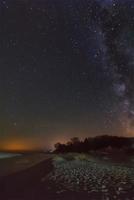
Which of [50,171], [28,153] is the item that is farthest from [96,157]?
[50,171]

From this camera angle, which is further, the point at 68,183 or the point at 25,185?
the point at 25,185

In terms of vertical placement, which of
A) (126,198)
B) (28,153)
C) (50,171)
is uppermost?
(28,153)

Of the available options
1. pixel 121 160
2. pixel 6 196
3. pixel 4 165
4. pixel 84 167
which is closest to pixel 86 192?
pixel 6 196

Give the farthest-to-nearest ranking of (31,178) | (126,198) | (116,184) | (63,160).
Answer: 1. (63,160)
2. (31,178)
3. (116,184)
4. (126,198)

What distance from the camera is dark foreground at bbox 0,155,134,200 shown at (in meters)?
26.3

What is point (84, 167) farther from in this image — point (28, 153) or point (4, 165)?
point (28, 153)

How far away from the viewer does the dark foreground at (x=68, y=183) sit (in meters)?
26.3

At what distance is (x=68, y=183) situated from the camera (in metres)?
29.7

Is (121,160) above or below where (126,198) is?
above

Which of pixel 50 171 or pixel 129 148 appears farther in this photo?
pixel 129 148

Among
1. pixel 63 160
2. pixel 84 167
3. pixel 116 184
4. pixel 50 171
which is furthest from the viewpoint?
pixel 63 160

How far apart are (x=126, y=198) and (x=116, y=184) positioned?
14.3 feet

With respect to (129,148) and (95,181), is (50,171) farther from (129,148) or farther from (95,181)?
(129,148)

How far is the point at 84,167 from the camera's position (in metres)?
37.9
